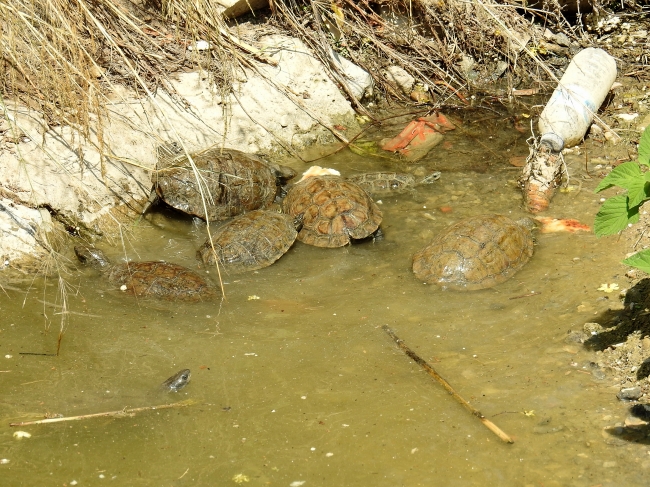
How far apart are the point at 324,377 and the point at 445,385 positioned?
0.82 meters

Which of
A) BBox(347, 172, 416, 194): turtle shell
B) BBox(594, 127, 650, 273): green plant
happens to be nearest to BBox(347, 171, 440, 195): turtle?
BBox(347, 172, 416, 194): turtle shell

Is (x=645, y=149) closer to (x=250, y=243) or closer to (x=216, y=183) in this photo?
(x=250, y=243)

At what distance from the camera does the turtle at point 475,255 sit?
18.9 feet

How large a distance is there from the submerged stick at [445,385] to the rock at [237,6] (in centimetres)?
502

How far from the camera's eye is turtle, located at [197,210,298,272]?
20.3ft

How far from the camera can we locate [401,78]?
360 inches

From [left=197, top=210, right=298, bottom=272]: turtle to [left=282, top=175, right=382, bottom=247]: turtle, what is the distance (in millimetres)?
240

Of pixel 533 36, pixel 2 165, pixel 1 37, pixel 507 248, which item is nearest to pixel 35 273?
pixel 2 165

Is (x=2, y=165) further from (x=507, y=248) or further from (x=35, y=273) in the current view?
(x=507, y=248)

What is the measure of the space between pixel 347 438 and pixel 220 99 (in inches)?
192

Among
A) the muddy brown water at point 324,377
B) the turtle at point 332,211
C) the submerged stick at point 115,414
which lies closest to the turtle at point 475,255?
the muddy brown water at point 324,377

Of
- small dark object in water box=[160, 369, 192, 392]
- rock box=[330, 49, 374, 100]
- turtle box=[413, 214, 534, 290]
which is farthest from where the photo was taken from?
rock box=[330, 49, 374, 100]

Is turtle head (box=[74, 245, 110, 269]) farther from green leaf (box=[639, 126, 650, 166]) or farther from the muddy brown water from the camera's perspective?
green leaf (box=[639, 126, 650, 166])

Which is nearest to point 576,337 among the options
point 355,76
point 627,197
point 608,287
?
point 608,287
